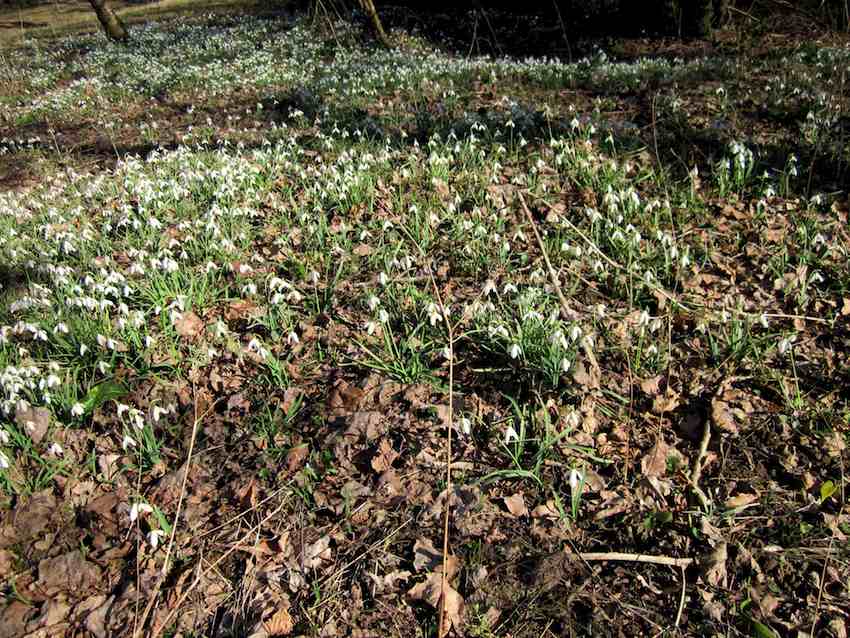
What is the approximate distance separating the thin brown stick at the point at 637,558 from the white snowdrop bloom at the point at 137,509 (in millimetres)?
2032

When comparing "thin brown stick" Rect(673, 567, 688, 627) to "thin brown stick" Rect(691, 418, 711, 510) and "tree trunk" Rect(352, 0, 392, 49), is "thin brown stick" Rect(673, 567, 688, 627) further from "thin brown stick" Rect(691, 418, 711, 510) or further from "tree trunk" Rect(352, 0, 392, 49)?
"tree trunk" Rect(352, 0, 392, 49)

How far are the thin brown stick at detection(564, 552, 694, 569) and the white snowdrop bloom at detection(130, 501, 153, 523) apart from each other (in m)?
2.03

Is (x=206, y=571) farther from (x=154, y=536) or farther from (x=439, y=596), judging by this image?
(x=439, y=596)

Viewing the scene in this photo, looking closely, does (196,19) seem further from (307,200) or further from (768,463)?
(768,463)

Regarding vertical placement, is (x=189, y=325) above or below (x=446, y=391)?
above

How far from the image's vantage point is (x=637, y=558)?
2.37m

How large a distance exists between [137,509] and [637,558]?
2.37 metres

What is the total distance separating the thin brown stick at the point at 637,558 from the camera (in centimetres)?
236

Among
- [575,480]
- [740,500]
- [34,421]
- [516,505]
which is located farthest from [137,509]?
[740,500]

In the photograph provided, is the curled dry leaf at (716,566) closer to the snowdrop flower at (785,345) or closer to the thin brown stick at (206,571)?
the snowdrop flower at (785,345)

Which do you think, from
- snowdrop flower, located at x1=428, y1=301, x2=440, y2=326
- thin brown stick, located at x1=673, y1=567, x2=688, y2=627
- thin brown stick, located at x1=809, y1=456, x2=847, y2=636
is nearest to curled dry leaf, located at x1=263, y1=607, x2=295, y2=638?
thin brown stick, located at x1=673, y1=567, x2=688, y2=627

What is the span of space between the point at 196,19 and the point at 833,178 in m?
24.2

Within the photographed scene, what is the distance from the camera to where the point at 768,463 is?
2758mm

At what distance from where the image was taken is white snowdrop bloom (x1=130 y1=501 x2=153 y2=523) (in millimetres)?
2633
